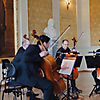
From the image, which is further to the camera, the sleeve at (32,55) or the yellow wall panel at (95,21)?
the yellow wall panel at (95,21)

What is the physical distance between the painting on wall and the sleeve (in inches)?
106

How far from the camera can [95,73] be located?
12.5 feet

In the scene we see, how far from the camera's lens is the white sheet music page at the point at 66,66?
2785 mm

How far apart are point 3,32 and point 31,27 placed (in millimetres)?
1040

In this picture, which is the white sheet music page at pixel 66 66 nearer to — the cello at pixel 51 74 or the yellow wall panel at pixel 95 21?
the cello at pixel 51 74

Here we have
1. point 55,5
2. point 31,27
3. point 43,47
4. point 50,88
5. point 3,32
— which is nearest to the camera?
point 50,88

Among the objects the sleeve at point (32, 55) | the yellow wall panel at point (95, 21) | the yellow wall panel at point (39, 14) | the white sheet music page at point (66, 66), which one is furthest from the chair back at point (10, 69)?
the yellow wall panel at point (95, 21)

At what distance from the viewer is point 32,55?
255cm

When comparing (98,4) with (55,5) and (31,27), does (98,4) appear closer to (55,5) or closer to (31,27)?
(55,5)

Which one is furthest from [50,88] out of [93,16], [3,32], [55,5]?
[93,16]

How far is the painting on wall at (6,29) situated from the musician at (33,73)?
2.62 m

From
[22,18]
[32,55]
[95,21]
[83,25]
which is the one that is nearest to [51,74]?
[32,55]

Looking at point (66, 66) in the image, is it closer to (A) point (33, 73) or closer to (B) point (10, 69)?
(A) point (33, 73)

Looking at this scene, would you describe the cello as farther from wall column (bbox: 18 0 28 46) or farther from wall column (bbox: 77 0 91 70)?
wall column (bbox: 77 0 91 70)
